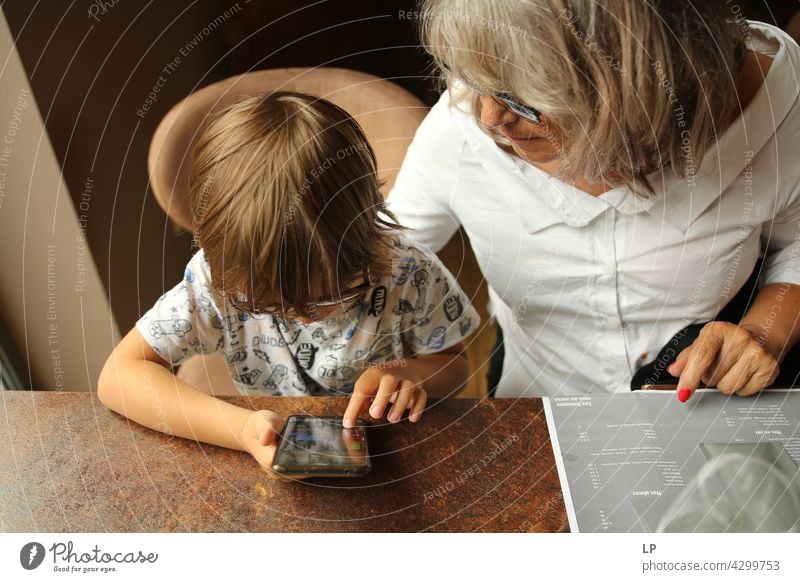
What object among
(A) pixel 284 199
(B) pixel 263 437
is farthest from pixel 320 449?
(A) pixel 284 199

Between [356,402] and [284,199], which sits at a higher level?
[284,199]

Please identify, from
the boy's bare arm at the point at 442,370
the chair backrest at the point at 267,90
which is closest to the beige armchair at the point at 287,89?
the chair backrest at the point at 267,90

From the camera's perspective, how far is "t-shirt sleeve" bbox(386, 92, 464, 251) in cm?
44

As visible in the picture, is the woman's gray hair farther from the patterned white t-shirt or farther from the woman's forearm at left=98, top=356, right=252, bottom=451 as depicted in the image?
the woman's forearm at left=98, top=356, right=252, bottom=451

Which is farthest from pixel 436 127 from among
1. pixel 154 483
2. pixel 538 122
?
pixel 154 483

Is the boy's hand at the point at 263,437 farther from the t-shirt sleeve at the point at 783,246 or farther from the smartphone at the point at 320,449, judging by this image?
the t-shirt sleeve at the point at 783,246

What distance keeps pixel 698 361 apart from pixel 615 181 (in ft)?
0.44

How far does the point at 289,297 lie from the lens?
434 millimetres

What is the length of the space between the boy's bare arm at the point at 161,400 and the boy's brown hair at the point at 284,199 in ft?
0.22

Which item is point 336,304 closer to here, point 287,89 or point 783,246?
point 287,89

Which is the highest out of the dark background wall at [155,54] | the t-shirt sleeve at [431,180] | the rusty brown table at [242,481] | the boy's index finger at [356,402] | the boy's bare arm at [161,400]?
the dark background wall at [155,54]

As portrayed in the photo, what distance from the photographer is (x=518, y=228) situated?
477 millimetres

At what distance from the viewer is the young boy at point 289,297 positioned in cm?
Result: 40

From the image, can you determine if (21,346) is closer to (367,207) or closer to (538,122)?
(367,207)
